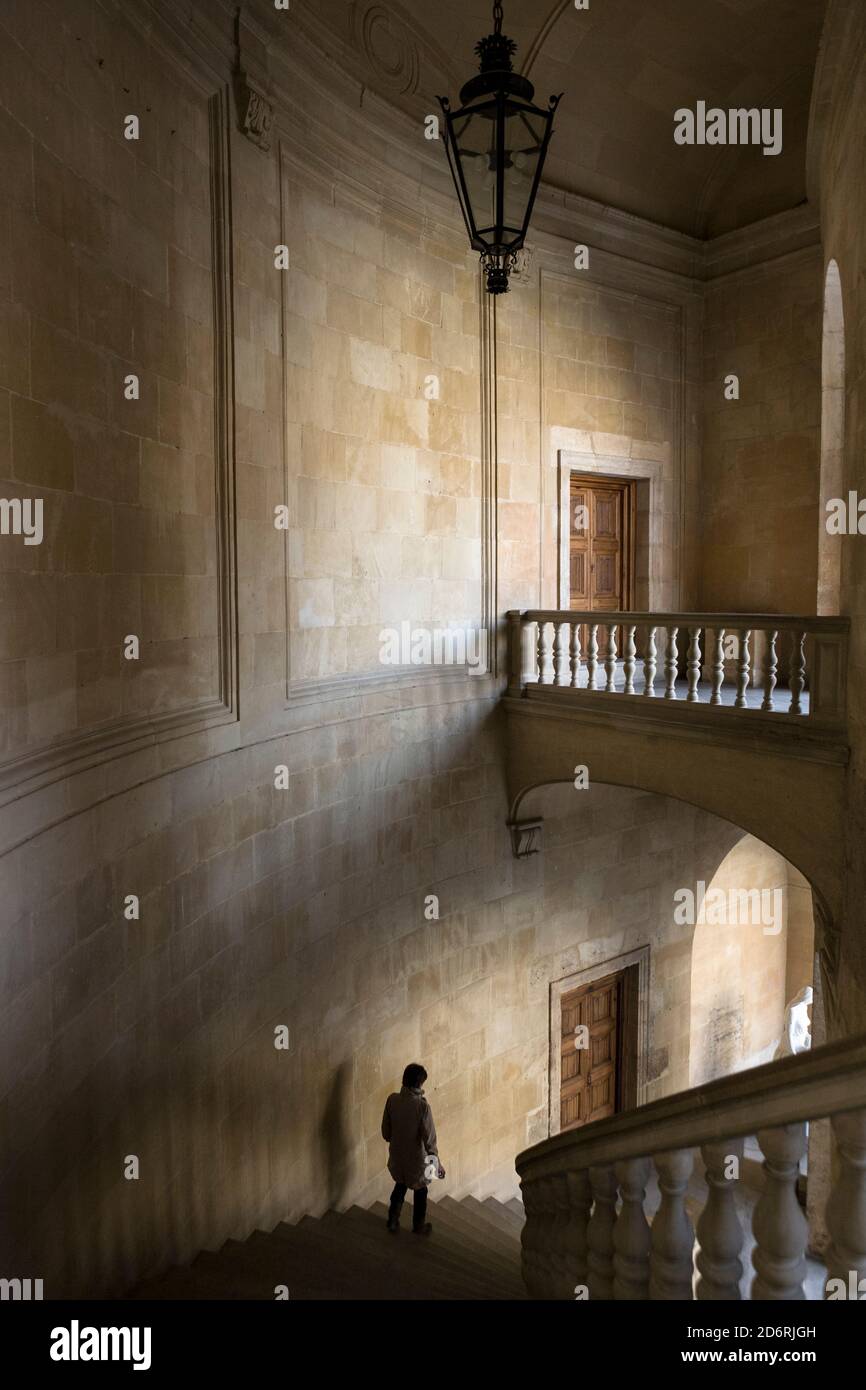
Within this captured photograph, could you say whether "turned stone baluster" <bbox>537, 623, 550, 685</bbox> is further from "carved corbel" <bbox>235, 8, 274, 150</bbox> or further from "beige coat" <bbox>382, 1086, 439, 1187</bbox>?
"carved corbel" <bbox>235, 8, 274, 150</bbox>

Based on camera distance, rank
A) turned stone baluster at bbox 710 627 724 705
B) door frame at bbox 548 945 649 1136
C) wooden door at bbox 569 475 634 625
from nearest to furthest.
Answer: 1. turned stone baluster at bbox 710 627 724 705
2. door frame at bbox 548 945 649 1136
3. wooden door at bbox 569 475 634 625

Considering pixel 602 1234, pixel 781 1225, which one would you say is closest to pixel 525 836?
pixel 602 1234

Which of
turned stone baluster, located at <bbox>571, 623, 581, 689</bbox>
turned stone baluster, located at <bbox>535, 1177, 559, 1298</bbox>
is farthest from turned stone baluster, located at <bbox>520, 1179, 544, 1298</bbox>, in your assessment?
turned stone baluster, located at <bbox>571, 623, 581, 689</bbox>

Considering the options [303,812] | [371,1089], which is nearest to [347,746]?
[303,812]

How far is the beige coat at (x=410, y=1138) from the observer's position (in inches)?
235

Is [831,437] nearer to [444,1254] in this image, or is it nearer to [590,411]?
[590,411]

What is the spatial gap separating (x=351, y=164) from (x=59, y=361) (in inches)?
155

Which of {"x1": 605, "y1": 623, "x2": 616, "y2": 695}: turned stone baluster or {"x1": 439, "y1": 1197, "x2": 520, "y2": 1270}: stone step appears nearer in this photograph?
{"x1": 439, "y1": 1197, "x2": 520, "y2": 1270}: stone step

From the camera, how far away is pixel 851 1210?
1834 mm

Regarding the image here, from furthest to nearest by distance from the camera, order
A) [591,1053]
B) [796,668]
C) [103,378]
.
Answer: [591,1053], [796,668], [103,378]

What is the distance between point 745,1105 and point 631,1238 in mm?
738

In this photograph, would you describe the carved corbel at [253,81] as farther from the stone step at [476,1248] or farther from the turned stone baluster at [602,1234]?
the stone step at [476,1248]

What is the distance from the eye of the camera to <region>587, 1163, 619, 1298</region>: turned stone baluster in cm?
268
